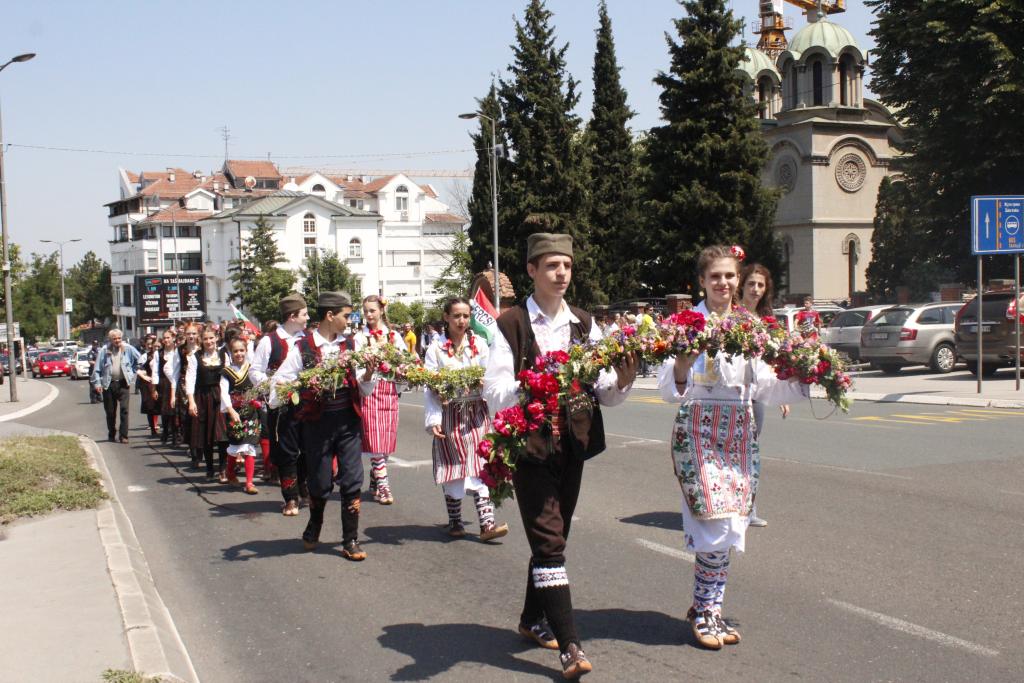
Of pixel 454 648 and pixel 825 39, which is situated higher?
pixel 825 39

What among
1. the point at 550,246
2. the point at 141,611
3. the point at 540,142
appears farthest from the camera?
the point at 540,142

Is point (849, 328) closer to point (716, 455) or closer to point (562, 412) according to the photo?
point (716, 455)

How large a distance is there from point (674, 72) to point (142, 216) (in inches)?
3337

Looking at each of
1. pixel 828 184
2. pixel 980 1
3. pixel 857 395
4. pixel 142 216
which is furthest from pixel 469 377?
pixel 142 216

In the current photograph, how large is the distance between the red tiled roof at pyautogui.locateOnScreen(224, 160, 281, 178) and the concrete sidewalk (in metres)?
96.9

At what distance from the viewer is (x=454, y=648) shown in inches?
231

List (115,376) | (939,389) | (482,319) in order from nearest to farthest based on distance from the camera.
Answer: (482,319), (115,376), (939,389)

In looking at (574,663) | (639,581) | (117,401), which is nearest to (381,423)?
(639,581)

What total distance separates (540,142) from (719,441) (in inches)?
1774

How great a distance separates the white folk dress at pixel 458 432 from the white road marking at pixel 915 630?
3.32m

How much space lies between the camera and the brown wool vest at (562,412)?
5.23m

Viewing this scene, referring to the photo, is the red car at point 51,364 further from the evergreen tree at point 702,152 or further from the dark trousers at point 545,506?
the dark trousers at point 545,506

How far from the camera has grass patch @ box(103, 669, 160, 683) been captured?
5.12 meters

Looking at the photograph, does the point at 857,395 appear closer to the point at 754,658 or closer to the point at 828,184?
the point at 754,658
